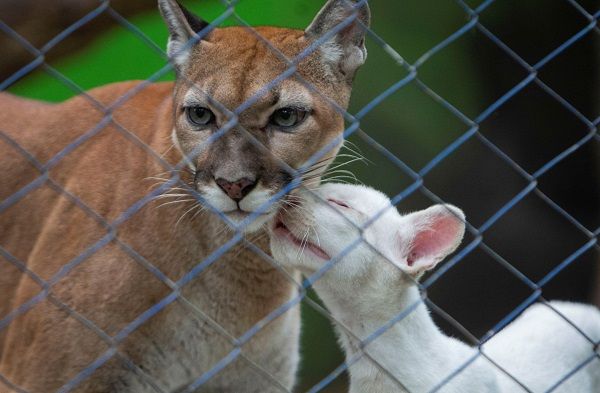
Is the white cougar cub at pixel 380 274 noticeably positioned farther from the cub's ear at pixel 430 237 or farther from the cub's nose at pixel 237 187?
the cub's nose at pixel 237 187

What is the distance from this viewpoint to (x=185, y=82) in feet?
9.93

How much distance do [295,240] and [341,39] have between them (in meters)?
0.73

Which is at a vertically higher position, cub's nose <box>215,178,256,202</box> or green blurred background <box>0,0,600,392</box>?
cub's nose <box>215,178,256,202</box>

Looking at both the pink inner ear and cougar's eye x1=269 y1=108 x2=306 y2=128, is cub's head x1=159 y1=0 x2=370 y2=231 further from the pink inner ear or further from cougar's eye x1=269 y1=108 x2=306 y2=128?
the pink inner ear

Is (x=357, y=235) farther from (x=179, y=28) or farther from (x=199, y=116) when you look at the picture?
(x=179, y=28)

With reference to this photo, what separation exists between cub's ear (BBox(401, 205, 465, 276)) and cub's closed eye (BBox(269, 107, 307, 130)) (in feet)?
1.56

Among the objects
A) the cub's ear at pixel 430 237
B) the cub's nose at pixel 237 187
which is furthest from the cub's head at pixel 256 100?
the cub's ear at pixel 430 237

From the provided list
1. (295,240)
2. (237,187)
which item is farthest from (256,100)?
(295,240)

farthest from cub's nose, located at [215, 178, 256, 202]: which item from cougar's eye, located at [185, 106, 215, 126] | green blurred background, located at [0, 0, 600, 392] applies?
green blurred background, located at [0, 0, 600, 392]

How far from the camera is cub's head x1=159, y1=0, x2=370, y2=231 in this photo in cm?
274

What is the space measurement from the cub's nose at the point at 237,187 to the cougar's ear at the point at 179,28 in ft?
1.68

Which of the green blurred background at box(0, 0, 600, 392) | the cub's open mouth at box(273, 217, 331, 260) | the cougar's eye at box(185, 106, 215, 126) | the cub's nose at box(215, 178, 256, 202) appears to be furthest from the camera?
the green blurred background at box(0, 0, 600, 392)

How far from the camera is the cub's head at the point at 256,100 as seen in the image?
2736 millimetres

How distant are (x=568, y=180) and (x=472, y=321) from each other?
108 centimetres
